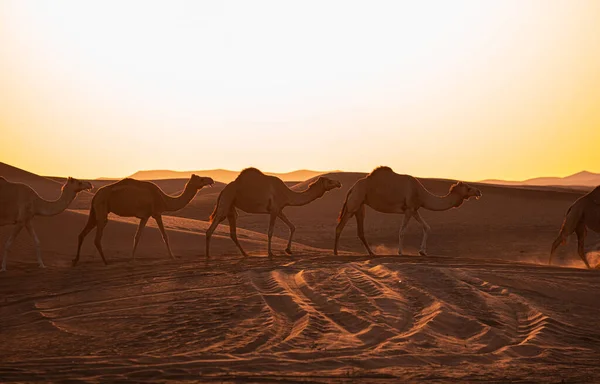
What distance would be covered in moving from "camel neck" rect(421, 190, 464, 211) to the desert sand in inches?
124

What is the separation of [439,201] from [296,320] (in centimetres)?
1055

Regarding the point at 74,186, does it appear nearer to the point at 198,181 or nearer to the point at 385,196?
the point at 198,181

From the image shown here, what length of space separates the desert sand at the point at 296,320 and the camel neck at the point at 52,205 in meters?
1.25

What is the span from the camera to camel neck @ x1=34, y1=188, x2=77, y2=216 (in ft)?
49.9

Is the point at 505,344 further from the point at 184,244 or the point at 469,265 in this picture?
the point at 184,244

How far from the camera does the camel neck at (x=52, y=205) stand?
1521 centimetres

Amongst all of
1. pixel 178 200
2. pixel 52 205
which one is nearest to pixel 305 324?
pixel 52 205

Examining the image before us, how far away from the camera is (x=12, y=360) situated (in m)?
6.62

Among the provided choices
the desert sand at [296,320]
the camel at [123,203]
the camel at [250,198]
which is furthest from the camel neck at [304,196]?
the camel at [123,203]

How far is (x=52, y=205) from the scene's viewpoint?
610 inches

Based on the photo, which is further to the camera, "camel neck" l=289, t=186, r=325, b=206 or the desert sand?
"camel neck" l=289, t=186, r=325, b=206

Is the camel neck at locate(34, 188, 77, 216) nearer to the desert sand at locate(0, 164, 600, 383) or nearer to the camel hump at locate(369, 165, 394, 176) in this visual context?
the desert sand at locate(0, 164, 600, 383)

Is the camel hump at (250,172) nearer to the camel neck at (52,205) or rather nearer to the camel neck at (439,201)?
the camel neck at (52,205)

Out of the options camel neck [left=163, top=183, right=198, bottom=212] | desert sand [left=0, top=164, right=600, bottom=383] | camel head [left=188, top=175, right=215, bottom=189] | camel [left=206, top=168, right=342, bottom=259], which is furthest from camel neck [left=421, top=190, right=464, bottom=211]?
camel neck [left=163, top=183, right=198, bottom=212]
